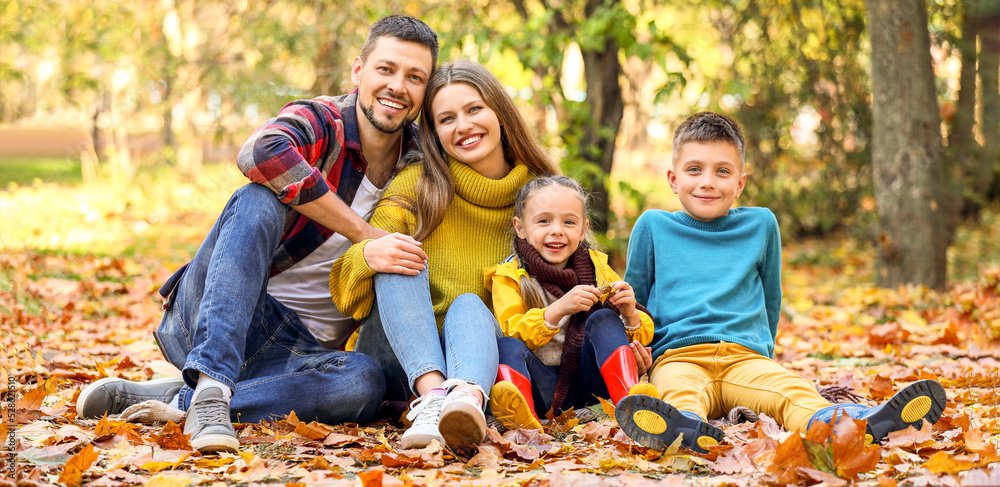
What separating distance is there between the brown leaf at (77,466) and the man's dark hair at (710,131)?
83.7 inches

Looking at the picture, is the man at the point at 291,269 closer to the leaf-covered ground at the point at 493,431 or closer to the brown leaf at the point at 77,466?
the leaf-covered ground at the point at 493,431

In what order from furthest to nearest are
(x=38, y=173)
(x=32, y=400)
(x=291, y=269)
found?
(x=38, y=173) → (x=291, y=269) → (x=32, y=400)

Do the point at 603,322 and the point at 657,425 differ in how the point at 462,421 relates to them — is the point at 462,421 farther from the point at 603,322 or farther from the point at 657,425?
the point at 603,322

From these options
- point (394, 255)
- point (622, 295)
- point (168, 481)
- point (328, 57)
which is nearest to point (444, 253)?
point (394, 255)

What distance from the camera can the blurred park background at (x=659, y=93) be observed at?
5.36 metres

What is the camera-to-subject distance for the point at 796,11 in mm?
6395

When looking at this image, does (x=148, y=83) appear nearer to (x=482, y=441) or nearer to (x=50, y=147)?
(x=482, y=441)

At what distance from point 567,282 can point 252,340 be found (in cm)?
110

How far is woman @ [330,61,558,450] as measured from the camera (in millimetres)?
2373

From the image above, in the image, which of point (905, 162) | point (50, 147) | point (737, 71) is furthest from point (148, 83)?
point (50, 147)

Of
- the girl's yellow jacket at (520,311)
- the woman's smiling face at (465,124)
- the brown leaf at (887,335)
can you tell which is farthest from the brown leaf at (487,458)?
the brown leaf at (887,335)

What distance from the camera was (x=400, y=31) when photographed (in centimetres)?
300

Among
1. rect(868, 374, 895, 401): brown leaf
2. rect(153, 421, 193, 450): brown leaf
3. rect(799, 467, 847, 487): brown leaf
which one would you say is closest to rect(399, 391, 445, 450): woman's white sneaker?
rect(153, 421, 193, 450): brown leaf

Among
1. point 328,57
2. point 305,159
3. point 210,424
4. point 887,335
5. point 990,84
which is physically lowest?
point 887,335
